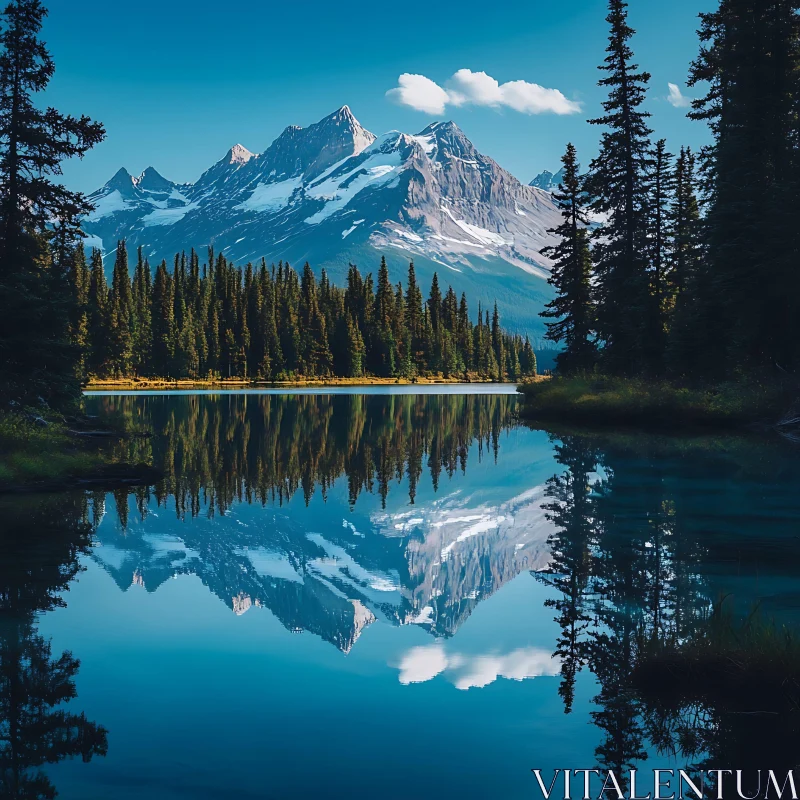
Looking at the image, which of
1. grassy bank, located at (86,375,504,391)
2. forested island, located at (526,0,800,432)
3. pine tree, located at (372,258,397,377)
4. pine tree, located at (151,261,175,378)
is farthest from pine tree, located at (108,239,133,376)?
forested island, located at (526,0,800,432)

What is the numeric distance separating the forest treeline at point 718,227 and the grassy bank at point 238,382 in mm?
72878

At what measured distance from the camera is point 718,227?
34000mm

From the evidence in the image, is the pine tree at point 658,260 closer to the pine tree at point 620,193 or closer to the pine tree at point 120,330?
the pine tree at point 620,193

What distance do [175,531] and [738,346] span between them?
2685 centimetres

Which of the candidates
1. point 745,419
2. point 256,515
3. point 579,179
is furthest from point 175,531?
point 579,179

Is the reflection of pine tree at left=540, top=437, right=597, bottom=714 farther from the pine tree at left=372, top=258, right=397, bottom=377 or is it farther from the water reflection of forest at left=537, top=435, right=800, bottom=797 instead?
the pine tree at left=372, top=258, right=397, bottom=377

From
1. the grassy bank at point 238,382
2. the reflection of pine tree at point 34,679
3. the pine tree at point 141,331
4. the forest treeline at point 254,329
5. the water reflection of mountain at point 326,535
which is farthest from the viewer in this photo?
the forest treeline at point 254,329

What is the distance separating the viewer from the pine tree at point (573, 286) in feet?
168

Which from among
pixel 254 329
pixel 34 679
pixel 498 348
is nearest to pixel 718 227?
pixel 34 679

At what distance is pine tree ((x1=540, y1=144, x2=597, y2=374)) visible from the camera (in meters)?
51.3

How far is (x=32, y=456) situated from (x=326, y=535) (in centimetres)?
1029

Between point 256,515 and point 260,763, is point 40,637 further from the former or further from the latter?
point 256,515

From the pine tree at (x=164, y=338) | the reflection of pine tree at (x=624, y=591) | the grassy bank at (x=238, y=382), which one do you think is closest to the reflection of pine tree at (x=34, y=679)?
the reflection of pine tree at (x=624, y=591)

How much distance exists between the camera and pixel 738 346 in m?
34.5
